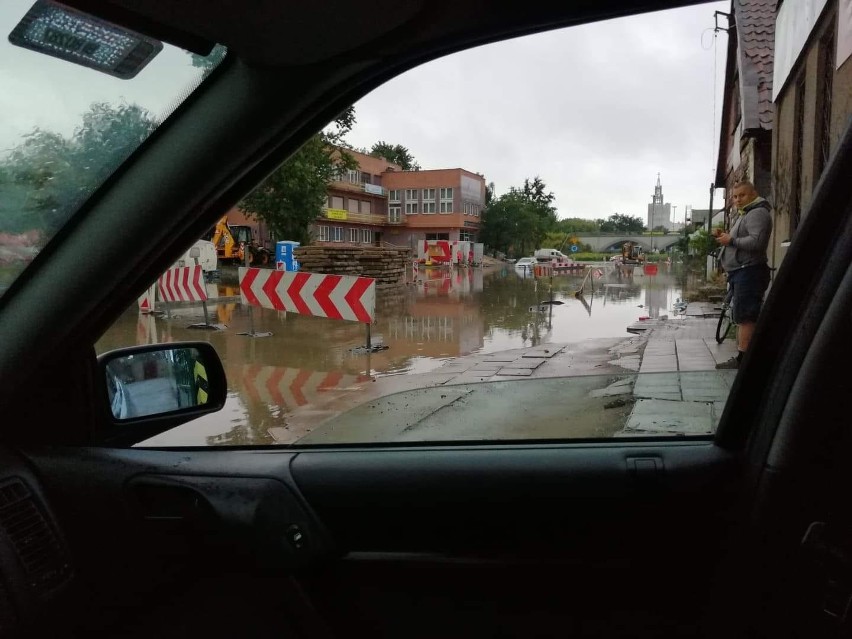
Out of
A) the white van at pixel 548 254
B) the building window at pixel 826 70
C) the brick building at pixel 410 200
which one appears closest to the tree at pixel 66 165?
the brick building at pixel 410 200

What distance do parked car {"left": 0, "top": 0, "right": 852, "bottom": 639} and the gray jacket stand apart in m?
3.59

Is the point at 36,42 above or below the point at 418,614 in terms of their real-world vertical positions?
above

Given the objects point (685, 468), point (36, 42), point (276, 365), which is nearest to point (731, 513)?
point (685, 468)

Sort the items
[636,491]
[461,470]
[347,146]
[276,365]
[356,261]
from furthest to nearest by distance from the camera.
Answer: [356,261]
[276,365]
[347,146]
[461,470]
[636,491]

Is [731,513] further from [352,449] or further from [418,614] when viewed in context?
[352,449]

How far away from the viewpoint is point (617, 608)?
67.4 inches

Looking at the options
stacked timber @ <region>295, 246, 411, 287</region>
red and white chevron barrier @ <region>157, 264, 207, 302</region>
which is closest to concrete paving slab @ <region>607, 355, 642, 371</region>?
stacked timber @ <region>295, 246, 411, 287</region>

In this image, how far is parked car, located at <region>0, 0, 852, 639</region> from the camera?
143 cm

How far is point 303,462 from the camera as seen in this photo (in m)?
1.98

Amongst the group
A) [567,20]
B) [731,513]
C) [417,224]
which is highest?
[567,20]

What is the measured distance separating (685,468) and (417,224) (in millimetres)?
2517

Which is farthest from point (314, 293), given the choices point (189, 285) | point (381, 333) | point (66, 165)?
point (66, 165)

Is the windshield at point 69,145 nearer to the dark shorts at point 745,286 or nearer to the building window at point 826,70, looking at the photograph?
the dark shorts at point 745,286

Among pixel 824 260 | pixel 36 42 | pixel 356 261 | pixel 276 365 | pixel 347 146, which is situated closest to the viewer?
pixel 36 42
